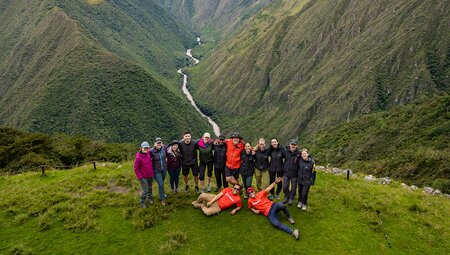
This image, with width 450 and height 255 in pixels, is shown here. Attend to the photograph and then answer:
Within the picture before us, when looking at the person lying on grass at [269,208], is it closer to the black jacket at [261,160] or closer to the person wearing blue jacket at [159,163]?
the black jacket at [261,160]

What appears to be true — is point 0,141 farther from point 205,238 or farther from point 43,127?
point 43,127

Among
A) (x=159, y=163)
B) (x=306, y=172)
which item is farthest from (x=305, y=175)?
(x=159, y=163)

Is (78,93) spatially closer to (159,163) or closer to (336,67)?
(336,67)

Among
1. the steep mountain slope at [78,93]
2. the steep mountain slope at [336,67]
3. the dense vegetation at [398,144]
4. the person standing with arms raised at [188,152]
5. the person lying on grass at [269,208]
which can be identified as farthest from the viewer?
the steep mountain slope at [78,93]

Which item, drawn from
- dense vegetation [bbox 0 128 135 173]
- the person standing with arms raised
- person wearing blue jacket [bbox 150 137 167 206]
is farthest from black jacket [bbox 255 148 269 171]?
dense vegetation [bbox 0 128 135 173]

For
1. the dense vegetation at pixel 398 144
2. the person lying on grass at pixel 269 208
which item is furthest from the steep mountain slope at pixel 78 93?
the person lying on grass at pixel 269 208

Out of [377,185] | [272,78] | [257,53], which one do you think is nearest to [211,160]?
[377,185]
